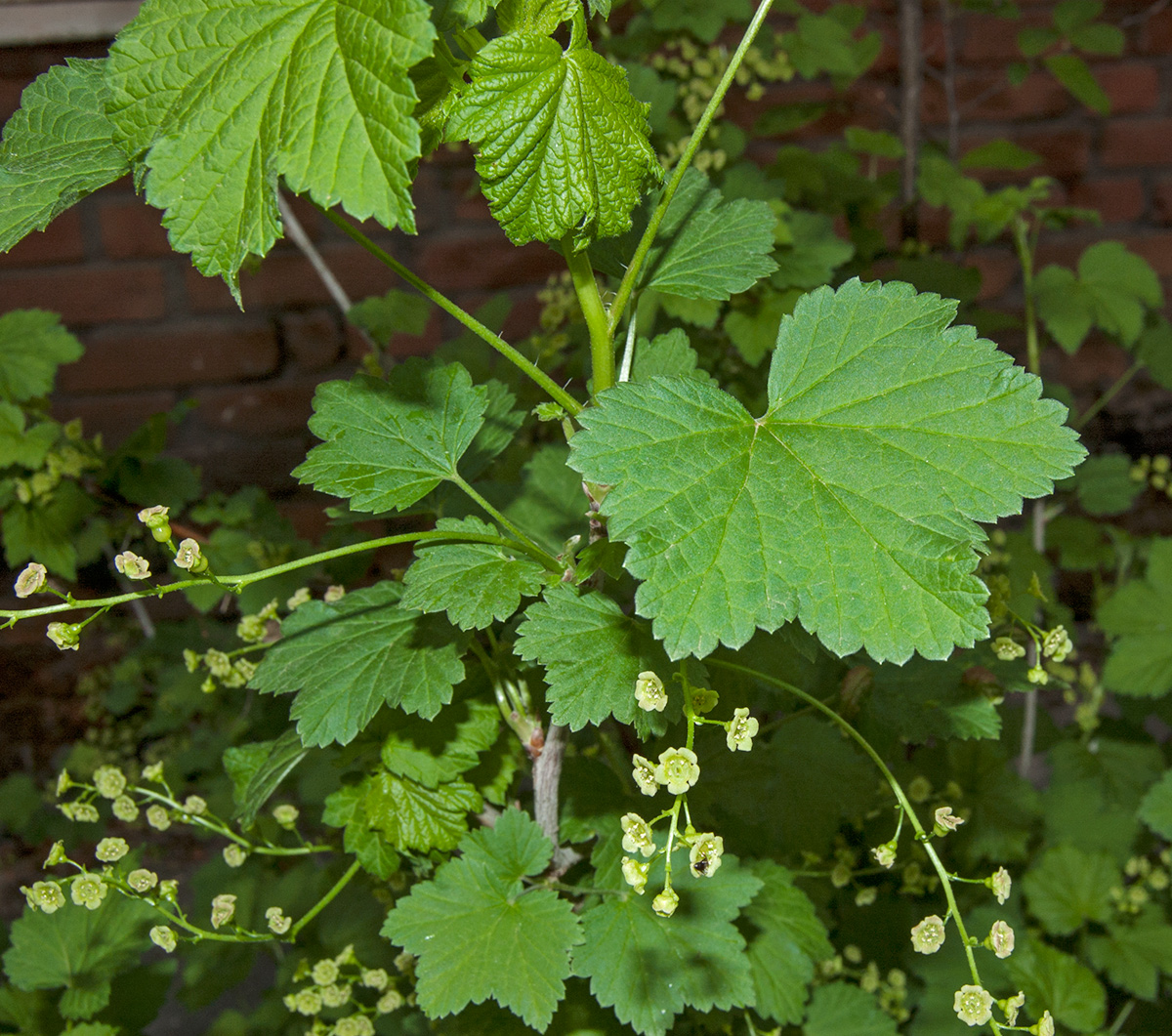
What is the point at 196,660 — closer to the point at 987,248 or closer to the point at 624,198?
the point at 624,198

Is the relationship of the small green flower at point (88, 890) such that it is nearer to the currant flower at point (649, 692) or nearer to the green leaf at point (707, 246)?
the currant flower at point (649, 692)

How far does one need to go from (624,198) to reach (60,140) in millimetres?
319

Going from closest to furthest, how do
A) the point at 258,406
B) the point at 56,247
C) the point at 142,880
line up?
the point at 142,880, the point at 56,247, the point at 258,406

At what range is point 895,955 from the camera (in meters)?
1.13

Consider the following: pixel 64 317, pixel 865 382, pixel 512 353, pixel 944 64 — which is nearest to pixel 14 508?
pixel 64 317

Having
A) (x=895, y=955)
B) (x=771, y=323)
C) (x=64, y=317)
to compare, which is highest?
(x=771, y=323)

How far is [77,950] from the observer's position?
987mm

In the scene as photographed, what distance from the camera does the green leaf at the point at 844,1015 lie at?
0.90 m

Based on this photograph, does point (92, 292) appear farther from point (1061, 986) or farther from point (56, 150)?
point (1061, 986)

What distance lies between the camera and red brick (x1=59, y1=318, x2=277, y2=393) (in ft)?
5.54

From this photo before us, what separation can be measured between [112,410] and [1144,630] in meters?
1.62

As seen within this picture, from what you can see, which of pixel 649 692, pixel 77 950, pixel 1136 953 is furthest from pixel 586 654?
pixel 1136 953

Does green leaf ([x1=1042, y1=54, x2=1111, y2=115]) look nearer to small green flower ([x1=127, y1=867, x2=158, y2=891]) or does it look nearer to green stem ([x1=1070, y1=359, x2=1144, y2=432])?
green stem ([x1=1070, y1=359, x2=1144, y2=432])

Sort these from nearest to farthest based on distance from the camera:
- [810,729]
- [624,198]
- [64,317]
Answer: [624,198]
[810,729]
[64,317]
